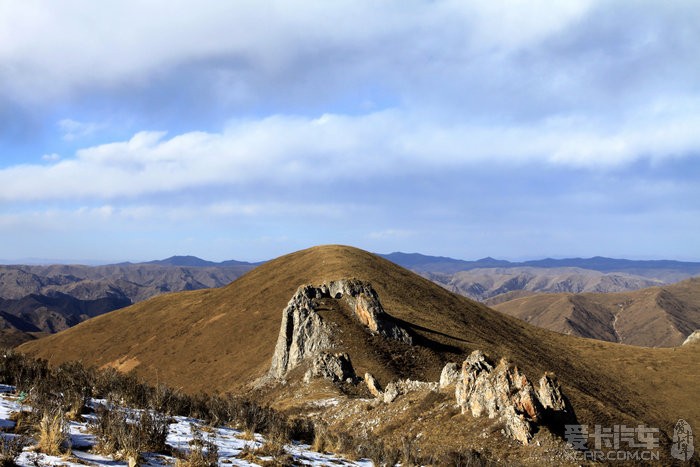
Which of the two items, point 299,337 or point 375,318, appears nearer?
point 299,337

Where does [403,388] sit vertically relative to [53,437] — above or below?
below

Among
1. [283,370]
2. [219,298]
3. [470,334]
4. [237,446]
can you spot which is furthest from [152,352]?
[237,446]

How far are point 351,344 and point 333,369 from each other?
655 centimetres

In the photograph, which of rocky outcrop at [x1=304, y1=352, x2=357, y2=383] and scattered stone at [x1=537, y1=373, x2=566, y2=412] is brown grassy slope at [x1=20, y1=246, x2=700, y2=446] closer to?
rocky outcrop at [x1=304, y1=352, x2=357, y2=383]

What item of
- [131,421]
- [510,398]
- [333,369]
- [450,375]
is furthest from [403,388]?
[131,421]

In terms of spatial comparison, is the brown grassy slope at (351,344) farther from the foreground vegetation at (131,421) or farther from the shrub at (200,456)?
the shrub at (200,456)

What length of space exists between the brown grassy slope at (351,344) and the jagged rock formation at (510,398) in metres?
18.4

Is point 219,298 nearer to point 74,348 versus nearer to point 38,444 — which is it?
point 74,348

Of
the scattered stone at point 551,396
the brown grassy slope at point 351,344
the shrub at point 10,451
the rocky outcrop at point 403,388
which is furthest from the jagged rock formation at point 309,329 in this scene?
the shrub at point 10,451

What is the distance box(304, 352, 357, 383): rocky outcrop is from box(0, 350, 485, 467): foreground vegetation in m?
20.1

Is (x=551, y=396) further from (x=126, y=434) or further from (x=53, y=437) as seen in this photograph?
(x=53, y=437)

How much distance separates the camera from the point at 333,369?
1441 inches

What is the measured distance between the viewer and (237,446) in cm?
1200

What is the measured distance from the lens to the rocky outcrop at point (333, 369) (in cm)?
3622
